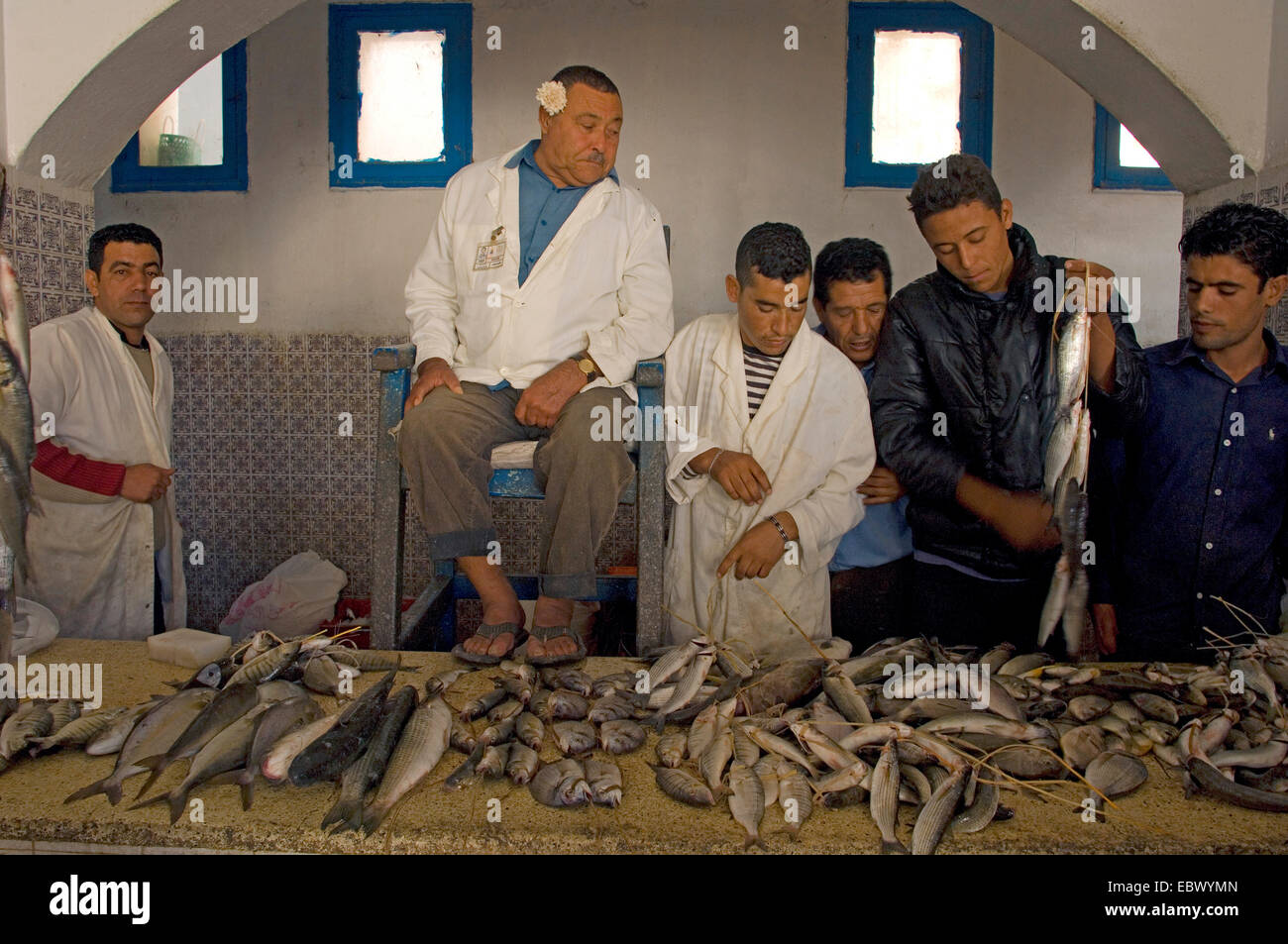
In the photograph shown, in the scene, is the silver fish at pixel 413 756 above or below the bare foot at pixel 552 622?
below

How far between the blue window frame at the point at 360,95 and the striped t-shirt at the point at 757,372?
3.06 m

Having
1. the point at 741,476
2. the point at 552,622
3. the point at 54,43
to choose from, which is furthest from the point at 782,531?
the point at 54,43

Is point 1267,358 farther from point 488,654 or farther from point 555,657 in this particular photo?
point 488,654

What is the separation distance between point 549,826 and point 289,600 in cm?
384

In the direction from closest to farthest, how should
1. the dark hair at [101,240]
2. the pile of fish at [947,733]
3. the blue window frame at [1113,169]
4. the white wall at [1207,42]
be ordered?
the pile of fish at [947,733] → the white wall at [1207,42] → the dark hair at [101,240] → the blue window frame at [1113,169]

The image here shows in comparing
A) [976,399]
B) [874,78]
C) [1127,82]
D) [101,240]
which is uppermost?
[874,78]

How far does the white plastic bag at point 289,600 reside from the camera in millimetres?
5461

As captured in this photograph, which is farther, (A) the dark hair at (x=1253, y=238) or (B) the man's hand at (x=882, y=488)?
(B) the man's hand at (x=882, y=488)

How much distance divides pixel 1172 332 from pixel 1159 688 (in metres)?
3.97

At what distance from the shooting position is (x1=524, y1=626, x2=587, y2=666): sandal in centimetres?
306

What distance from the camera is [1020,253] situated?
3.34 m

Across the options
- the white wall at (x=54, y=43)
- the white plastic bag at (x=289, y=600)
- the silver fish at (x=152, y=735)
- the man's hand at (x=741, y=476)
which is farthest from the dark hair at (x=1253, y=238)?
the white plastic bag at (x=289, y=600)

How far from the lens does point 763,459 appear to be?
11.6ft

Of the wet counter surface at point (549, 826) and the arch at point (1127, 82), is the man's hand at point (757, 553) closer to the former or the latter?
the wet counter surface at point (549, 826)
